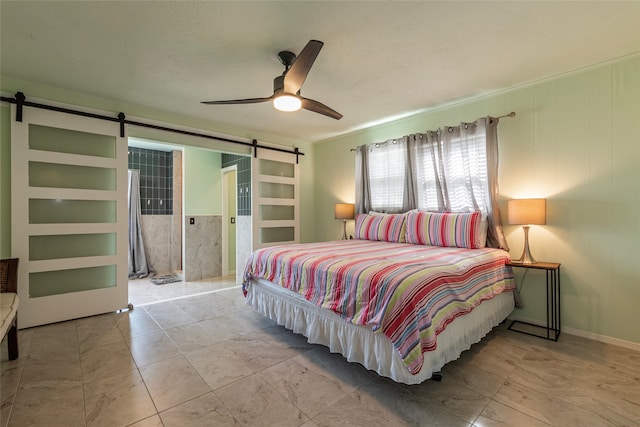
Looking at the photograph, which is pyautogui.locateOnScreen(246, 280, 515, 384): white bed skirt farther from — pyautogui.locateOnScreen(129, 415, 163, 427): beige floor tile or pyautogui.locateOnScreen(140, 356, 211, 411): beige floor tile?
pyautogui.locateOnScreen(129, 415, 163, 427): beige floor tile

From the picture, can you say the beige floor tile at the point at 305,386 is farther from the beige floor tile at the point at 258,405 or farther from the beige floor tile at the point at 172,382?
the beige floor tile at the point at 172,382

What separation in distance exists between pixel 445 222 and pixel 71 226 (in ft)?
13.1

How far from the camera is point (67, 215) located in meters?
3.06

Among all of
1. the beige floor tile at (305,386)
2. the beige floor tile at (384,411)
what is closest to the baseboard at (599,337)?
the beige floor tile at (384,411)

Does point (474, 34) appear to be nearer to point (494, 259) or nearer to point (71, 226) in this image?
point (494, 259)

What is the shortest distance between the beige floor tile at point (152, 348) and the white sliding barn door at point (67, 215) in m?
1.03

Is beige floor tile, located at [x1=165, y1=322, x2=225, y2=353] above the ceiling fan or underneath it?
underneath

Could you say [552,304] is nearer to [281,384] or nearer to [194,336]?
[281,384]

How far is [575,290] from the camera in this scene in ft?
8.68

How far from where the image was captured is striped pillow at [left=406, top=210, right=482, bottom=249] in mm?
2910

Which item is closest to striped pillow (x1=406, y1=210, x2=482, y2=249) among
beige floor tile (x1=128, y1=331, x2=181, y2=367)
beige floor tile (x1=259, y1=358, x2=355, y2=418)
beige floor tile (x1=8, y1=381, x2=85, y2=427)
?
beige floor tile (x1=259, y1=358, x2=355, y2=418)

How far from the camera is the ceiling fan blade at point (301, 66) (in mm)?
1805

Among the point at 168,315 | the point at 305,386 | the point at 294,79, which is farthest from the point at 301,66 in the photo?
the point at 168,315

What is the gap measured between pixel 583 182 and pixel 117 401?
3.97m
